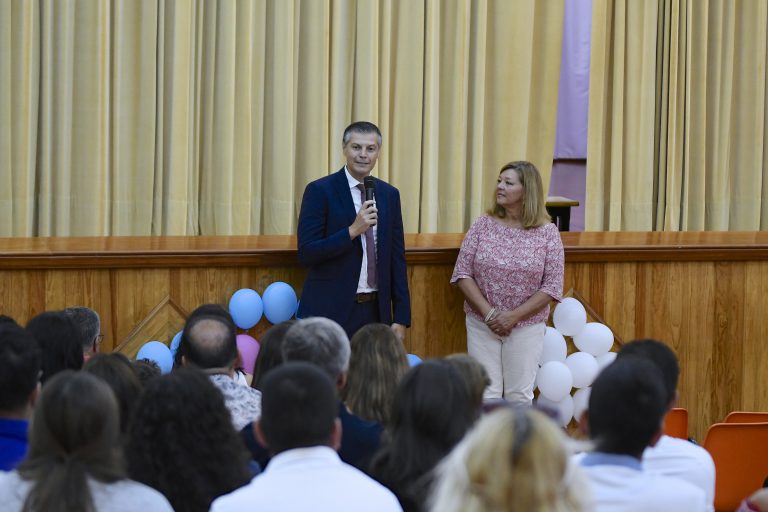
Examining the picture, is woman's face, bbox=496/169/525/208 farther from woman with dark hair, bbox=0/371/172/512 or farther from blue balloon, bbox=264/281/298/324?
woman with dark hair, bbox=0/371/172/512

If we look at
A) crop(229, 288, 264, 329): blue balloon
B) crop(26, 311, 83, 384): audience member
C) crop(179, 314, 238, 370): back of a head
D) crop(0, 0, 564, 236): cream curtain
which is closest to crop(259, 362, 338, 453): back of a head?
crop(179, 314, 238, 370): back of a head

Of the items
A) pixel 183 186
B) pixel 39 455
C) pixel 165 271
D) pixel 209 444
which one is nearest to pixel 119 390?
pixel 209 444

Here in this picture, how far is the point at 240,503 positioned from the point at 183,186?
5.50 m

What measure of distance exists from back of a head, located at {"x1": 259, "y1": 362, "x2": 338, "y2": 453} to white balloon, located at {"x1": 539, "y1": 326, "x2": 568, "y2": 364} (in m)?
3.16

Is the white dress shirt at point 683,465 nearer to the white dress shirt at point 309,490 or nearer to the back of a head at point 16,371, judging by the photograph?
the white dress shirt at point 309,490

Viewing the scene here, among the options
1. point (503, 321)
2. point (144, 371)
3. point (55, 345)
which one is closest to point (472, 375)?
point (144, 371)

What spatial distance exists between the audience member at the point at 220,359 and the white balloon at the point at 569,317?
235 cm

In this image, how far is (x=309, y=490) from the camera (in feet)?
6.95

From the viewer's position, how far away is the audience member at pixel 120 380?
279 centimetres

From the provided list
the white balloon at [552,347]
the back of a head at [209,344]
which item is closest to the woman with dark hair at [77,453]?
the back of a head at [209,344]

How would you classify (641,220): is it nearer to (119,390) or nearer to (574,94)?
(574,94)

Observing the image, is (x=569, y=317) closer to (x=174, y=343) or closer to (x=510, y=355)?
(x=510, y=355)

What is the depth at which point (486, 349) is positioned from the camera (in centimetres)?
505

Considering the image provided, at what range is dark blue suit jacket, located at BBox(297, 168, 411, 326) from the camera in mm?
4738
